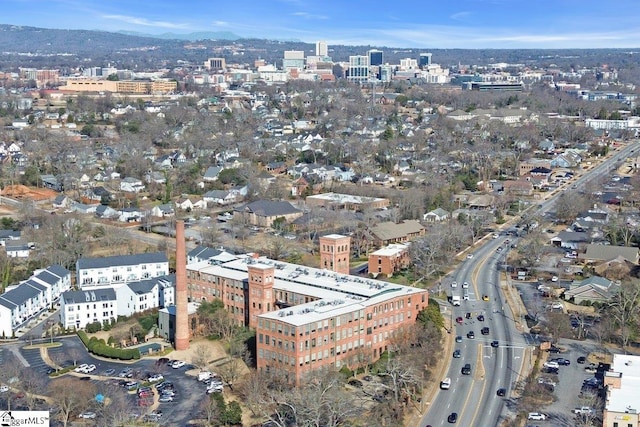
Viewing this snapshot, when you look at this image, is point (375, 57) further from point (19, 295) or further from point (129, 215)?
point (19, 295)

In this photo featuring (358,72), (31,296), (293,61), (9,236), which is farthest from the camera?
(293,61)

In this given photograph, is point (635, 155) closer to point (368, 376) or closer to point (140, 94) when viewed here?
point (368, 376)

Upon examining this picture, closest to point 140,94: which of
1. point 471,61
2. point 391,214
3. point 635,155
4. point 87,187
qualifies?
point 87,187

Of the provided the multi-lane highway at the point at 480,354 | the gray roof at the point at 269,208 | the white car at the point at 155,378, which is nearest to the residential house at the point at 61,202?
the gray roof at the point at 269,208

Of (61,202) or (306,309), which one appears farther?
(61,202)

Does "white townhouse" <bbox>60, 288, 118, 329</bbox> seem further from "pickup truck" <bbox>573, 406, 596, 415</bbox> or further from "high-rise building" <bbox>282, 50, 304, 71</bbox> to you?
"high-rise building" <bbox>282, 50, 304, 71</bbox>

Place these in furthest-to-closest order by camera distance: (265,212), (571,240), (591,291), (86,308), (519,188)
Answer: (519,188) < (265,212) < (571,240) < (591,291) < (86,308)

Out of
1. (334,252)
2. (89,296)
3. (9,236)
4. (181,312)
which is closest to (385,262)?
(334,252)
